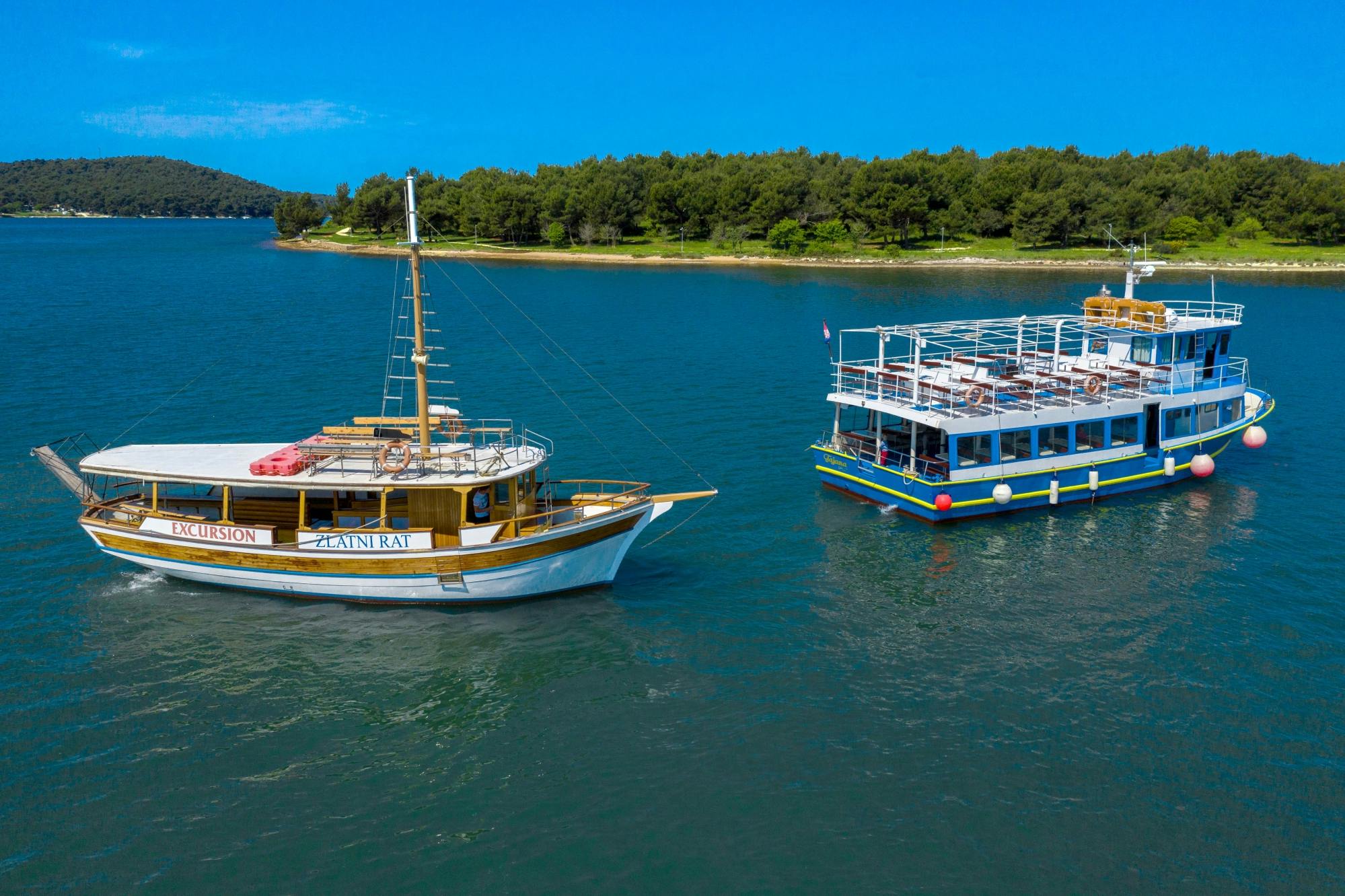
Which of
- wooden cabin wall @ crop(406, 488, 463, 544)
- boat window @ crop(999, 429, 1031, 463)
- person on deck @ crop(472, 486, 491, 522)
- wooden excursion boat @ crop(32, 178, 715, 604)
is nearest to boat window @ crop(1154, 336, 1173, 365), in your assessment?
boat window @ crop(999, 429, 1031, 463)

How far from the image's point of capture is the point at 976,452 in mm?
38969

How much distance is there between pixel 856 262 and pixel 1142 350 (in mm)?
122071

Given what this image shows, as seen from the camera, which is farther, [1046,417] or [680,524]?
[1046,417]

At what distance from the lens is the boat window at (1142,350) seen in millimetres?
44938

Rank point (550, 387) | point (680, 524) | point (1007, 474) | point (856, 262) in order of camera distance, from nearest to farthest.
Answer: point (680, 524) < point (1007, 474) < point (550, 387) < point (856, 262)

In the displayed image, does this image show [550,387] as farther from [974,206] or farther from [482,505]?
[974,206]

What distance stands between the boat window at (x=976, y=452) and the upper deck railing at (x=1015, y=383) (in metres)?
0.99

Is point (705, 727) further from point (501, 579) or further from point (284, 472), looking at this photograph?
point (284, 472)

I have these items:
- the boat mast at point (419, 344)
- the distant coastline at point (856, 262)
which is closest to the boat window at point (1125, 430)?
the boat mast at point (419, 344)

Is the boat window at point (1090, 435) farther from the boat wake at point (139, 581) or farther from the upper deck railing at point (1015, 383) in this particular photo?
the boat wake at point (139, 581)

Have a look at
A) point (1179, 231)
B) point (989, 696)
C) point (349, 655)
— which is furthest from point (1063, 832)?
point (1179, 231)

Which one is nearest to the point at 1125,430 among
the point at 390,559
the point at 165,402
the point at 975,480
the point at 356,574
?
the point at 975,480

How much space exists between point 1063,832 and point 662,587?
15153mm

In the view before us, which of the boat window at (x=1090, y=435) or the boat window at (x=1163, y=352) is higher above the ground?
the boat window at (x=1163, y=352)
